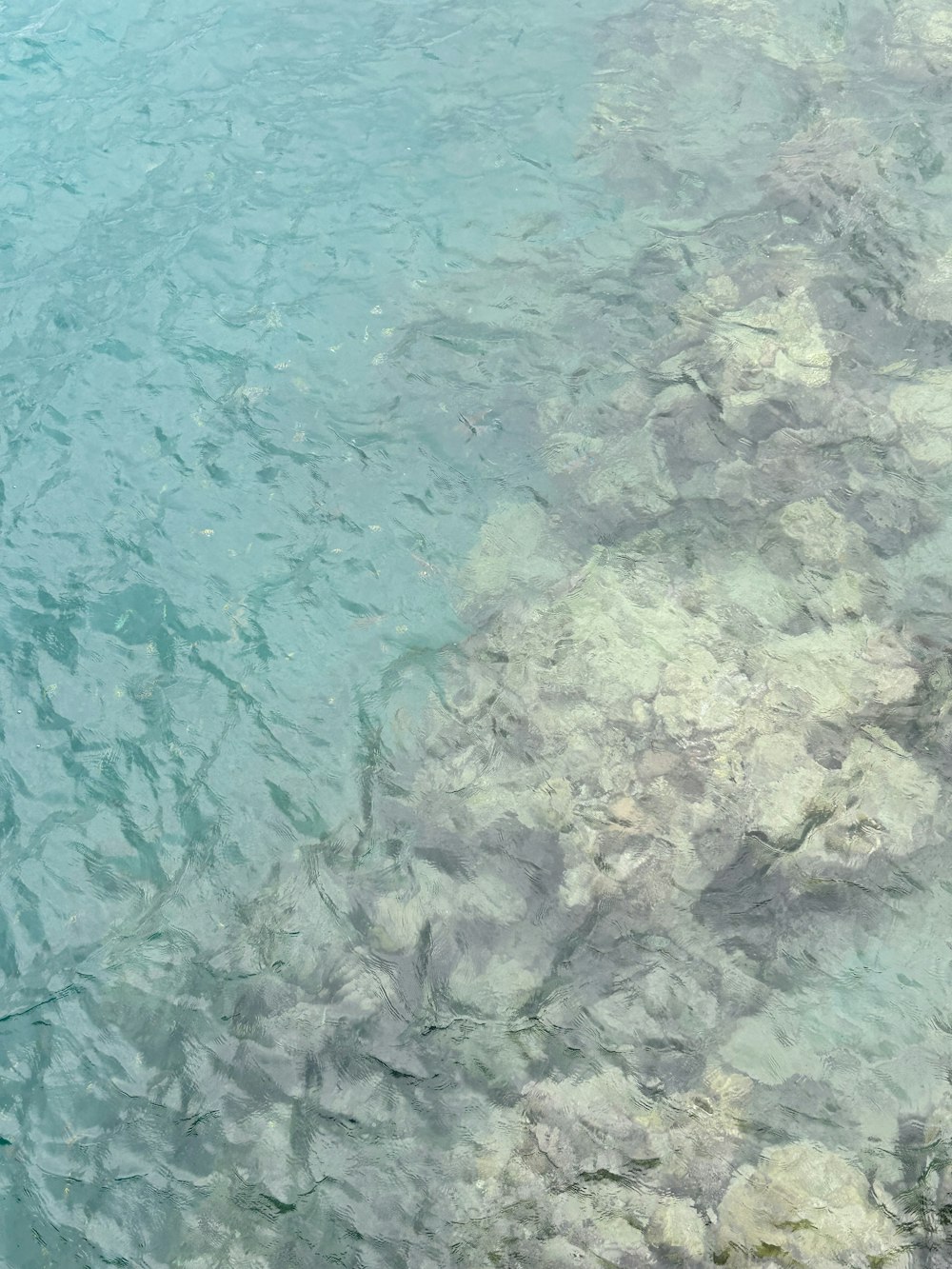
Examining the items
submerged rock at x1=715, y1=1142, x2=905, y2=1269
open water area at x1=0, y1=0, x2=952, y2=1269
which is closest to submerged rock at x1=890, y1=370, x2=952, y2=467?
open water area at x1=0, y1=0, x2=952, y2=1269

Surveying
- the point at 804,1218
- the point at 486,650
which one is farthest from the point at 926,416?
the point at 804,1218

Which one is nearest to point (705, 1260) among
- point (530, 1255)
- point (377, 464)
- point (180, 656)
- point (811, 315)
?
point (530, 1255)

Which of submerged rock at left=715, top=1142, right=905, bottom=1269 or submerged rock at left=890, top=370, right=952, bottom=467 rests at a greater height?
submerged rock at left=890, top=370, right=952, bottom=467

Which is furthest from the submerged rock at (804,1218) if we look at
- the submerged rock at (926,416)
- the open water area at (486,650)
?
the submerged rock at (926,416)

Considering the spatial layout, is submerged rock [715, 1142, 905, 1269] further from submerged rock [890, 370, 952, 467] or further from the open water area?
submerged rock [890, 370, 952, 467]

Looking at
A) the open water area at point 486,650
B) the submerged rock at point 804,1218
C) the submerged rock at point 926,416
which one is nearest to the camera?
the submerged rock at point 804,1218

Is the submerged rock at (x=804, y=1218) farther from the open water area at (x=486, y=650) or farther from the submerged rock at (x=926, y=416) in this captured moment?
the submerged rock at (x=926, y=416)

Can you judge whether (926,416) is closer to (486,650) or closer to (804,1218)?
(486,650)

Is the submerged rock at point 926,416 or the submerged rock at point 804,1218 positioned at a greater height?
the submerged rock at point 926,416

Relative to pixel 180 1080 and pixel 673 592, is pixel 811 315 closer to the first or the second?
pixel 673 592
